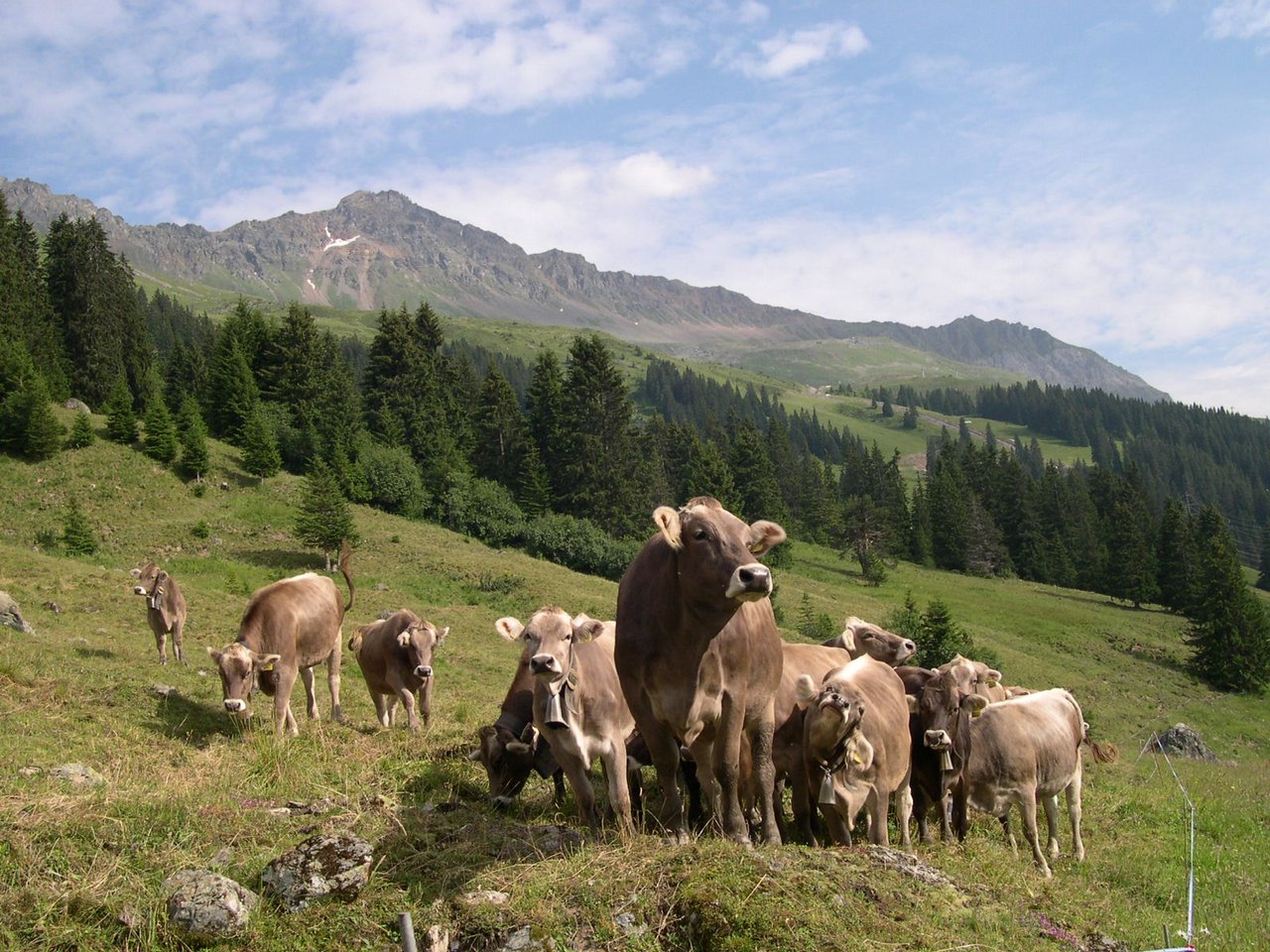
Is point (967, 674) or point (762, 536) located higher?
point (762, 536)

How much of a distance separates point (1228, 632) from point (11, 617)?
2598 inches

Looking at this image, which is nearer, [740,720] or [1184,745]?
[740,720]

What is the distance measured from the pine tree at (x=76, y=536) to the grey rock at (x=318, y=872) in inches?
1340

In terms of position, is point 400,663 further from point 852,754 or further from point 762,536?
point 762,536

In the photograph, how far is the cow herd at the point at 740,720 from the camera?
671 cm

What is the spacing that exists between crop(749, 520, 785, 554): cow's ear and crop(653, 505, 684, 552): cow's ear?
57 cm

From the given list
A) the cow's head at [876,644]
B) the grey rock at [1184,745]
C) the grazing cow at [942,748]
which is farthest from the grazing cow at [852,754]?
the grey rock at [1184,745]

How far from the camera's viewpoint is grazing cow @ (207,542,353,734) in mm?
12578

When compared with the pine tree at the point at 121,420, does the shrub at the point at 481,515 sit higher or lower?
lower

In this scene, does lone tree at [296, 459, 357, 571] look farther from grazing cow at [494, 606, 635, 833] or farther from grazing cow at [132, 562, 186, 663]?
grazing cow at [494, 606, 635, 833]

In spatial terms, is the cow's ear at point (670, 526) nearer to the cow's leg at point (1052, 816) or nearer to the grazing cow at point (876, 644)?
the grazing cow at point (876, 644)

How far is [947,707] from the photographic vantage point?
Result: 934 cm

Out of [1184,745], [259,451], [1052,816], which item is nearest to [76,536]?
[259,451]

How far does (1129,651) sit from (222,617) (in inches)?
2280
